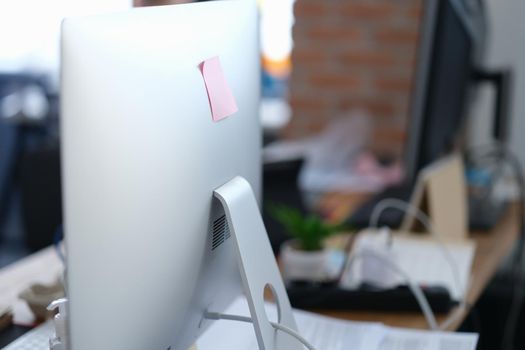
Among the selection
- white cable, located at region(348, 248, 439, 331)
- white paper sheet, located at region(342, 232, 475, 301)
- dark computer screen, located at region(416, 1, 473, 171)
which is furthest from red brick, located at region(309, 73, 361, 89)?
white cable, located at region(348, 248, 439, 331)

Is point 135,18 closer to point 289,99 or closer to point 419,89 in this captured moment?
point 419,89

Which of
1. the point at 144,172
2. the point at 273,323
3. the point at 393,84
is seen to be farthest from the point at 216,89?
the point at 393,84

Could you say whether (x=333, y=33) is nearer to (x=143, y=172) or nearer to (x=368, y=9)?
(x=368, y=9)

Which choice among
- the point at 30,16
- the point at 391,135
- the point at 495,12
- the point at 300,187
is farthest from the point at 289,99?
A: the point at 30,16

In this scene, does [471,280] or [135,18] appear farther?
[471,280]

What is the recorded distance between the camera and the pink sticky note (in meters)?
0.88

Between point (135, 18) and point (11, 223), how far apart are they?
2837mm

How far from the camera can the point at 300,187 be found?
2.32 m

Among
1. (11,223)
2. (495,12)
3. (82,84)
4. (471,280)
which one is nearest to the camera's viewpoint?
(82,84)

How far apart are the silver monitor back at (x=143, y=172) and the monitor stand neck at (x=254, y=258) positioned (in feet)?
0.08

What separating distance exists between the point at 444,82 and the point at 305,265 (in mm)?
656

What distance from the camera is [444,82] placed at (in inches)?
70.9

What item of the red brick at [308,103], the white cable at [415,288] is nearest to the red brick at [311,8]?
the red brick at [308,103]

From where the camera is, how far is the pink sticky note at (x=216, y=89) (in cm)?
88
